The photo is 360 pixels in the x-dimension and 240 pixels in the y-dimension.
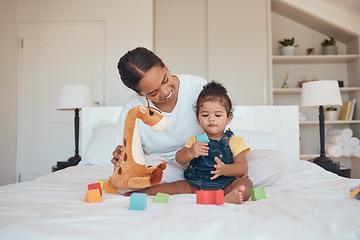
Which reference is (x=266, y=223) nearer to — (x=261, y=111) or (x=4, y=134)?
(x=261, y=111)

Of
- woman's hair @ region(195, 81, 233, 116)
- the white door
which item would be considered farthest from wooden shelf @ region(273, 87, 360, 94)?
woman's hair @ region(195, 81, 233, 116)

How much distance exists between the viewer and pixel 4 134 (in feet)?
11.0

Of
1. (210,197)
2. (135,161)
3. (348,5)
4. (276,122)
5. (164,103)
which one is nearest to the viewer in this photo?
(210,197)

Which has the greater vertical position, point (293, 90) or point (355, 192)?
point (293, 90)

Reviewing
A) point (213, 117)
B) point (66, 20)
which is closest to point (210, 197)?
point (213, 117)

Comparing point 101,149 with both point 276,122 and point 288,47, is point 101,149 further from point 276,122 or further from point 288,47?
point 288,47

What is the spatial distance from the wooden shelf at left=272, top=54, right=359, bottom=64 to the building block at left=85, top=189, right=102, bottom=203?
3.05m

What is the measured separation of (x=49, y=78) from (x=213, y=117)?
2738 mm

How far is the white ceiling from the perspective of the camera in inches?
125

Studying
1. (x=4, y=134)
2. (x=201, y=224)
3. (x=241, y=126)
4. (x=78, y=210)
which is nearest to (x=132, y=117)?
(x=78, y=210)

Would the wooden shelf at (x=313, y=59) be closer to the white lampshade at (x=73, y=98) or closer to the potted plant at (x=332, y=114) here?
the potted plant at (x=332, y=114)

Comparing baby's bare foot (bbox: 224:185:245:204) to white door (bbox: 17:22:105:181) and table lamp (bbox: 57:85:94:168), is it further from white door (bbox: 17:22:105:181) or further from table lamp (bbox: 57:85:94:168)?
white door (bbox: 17:22:105:181)

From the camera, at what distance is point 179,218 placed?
718mm

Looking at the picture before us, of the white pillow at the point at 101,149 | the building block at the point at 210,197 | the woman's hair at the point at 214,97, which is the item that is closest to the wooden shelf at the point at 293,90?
the white pillow at the point at 101,149
